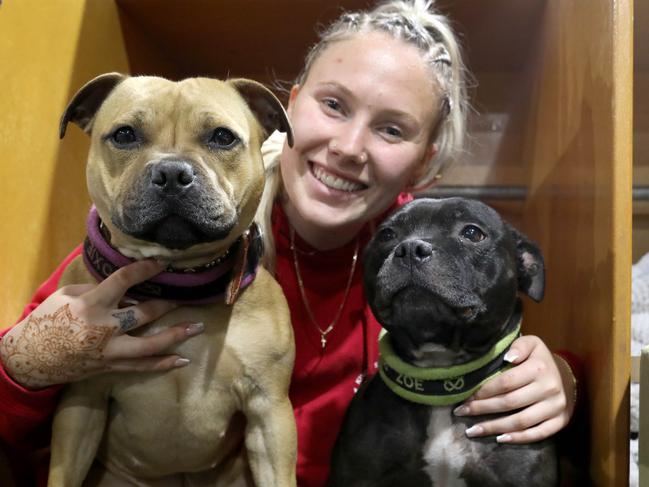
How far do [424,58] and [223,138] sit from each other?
74cm

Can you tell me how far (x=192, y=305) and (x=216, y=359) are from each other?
119 mm

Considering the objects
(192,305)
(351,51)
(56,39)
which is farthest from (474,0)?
(192,305)

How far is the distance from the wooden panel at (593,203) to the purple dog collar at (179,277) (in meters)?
0.77

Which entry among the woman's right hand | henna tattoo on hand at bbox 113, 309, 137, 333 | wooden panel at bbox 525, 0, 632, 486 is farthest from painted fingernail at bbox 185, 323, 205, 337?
wooden panel at bbox 525, 0, 632, 486

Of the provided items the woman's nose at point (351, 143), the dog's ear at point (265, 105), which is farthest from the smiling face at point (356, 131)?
the dog's ear at point (265, 105)

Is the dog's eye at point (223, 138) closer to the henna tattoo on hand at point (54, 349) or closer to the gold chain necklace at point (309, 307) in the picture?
the henna tattoo on hand at point (54, 349)

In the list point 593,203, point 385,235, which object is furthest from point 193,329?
point 593,203

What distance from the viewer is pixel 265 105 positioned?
1.61 m

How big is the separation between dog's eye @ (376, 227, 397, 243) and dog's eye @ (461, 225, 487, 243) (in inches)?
6.0

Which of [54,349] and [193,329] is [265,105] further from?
[54,349]

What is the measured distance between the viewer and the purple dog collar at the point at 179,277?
143 centimetres

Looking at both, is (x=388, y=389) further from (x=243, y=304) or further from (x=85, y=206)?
(x=85, y=206)

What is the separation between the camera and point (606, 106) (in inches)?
61.4

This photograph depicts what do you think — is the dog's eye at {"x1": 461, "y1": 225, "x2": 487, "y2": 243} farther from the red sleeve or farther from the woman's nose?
the red sleeve
